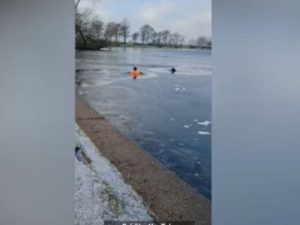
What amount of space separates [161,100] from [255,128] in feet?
2.30

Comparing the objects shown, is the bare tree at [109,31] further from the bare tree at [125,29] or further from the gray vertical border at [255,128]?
the gray vertical border at [255,128]

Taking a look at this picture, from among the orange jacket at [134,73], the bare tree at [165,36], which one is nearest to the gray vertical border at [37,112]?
the orange jacket at [134,73]

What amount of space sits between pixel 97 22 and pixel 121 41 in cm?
22

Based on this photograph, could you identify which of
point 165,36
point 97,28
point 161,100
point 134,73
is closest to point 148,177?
point 161,100

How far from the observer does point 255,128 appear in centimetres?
226

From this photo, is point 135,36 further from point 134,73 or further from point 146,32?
point 134,73

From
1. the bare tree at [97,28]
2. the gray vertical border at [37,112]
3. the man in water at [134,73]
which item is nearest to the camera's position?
the gray vertical border at [37,112]

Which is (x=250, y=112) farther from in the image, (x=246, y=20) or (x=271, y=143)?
(x=246, y=20)

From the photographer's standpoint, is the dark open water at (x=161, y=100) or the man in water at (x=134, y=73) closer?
the dark open water at (x=161, y=100)

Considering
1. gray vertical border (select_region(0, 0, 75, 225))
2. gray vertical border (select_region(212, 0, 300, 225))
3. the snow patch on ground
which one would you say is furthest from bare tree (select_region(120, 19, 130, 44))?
the snow patch on ground

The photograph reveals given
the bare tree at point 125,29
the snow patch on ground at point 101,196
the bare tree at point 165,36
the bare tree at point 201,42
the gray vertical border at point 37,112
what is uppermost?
the bare tree at point 125,29

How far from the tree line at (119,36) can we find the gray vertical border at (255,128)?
0.26 meters

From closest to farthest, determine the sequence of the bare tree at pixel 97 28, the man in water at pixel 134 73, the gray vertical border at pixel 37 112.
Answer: the gray vertical border at pixel 37 112 → the bare tree at pixel 97 28 → the man in water at pixel 134 73

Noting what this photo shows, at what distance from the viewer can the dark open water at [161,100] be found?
2.25 m
